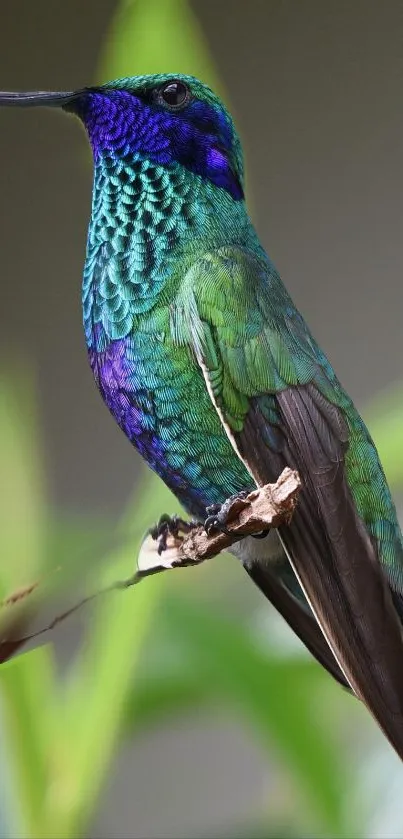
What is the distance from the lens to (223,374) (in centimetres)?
85

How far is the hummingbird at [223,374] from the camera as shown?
84cm

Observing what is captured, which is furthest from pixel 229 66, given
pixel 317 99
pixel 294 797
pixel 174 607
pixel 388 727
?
pixel 294 797

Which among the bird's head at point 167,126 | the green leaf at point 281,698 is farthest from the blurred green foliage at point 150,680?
the bird's head at point 167,126

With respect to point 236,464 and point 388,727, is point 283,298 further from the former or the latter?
point 388,727

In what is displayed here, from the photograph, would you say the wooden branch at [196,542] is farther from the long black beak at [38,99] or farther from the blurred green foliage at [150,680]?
the long black beak at [38,99]

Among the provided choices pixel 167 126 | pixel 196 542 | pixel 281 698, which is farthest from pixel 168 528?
pixel 167 126

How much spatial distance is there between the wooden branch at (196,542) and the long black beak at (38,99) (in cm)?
54

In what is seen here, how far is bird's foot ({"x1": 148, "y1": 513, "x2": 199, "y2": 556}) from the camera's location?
3.44ft

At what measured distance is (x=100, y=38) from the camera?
1.21 m

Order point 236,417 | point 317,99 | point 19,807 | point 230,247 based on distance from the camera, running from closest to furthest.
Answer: point 236,417 < point 230,247 < point 19,807 < point 317,99

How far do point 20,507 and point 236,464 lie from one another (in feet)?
1.53

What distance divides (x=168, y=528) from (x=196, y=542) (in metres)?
0.15

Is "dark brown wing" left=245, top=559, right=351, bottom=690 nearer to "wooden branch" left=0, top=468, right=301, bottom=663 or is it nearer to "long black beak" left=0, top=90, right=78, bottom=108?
"wooden branch" left=0, top=468, right=301, bottom=663

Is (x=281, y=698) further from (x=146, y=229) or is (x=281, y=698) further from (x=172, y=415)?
(x=146, y=229)
